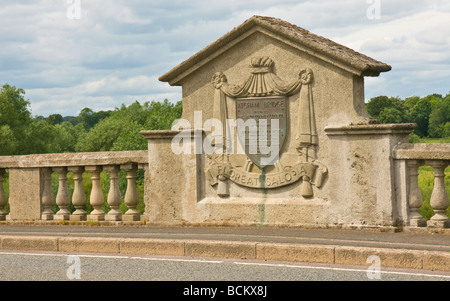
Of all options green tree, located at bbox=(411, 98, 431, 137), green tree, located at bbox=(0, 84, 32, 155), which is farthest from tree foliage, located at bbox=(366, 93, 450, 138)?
green tree, located at bbox=(0, 84, 32, 155)

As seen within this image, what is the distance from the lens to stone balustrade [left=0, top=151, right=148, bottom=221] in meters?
11.3

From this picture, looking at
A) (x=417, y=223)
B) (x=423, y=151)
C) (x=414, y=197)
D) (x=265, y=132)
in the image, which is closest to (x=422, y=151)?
(x=423, y=151)

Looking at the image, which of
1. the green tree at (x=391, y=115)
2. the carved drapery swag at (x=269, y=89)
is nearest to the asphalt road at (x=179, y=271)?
the carved drapery swag at (x=269, y=89)

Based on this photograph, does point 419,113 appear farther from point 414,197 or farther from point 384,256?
point 384,256

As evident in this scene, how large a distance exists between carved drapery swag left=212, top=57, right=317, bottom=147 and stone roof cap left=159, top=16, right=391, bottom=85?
349 mm

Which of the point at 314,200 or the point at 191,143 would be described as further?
the point at 191,143

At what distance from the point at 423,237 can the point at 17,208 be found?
6554 millimetres

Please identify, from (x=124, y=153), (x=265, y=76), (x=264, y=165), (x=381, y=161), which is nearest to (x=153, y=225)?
(x=124, y=153)

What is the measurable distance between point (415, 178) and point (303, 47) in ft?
7.50

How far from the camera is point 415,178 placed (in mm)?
9500

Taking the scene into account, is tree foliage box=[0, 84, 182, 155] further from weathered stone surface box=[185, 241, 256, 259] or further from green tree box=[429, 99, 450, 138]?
weathered stone surface box=[185, 241, 256, 259]

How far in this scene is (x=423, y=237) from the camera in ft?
29.4

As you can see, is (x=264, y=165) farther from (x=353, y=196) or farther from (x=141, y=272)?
(x=141, y=272)

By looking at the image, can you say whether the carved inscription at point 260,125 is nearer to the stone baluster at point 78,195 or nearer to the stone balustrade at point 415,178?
the stone balustrade at point 415,178
